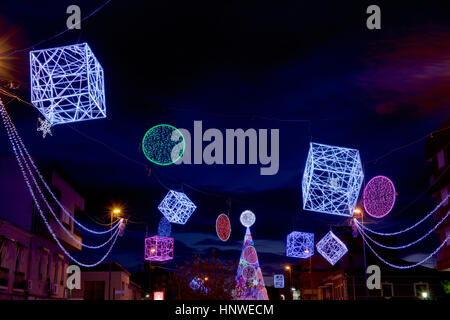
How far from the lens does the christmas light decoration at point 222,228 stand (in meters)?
24.5

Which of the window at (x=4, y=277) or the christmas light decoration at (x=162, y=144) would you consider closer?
the christmas light decoration at (x=162, y=144)

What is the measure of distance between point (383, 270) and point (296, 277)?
47916 mm

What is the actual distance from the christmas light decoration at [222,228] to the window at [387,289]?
982 inches

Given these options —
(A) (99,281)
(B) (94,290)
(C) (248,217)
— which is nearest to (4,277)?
(C) (248,217)

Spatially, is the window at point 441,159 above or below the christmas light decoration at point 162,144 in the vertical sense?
above

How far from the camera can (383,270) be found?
147 feet

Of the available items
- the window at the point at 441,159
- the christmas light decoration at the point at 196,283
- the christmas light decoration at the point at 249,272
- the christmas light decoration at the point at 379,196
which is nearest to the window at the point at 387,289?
the window at the point at 441,159

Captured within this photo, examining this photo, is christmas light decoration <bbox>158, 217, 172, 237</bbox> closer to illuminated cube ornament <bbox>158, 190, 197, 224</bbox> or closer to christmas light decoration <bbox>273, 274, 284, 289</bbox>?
illuminated cube ornament <bbox>158, 190, 197, 224</bbox>

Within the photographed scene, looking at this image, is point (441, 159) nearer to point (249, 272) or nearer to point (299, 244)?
point (299, 244)

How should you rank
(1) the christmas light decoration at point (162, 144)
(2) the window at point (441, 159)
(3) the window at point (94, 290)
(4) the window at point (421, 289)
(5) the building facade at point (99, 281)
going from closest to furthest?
1. (1) the christmas light decoration at point (162, 144)
2. (2) the window at point (441, 159)
3. (4) the window at point (421, 289)
4. (5) the building facade at point (99, 281)
5. (3) the window at point (94, 290)

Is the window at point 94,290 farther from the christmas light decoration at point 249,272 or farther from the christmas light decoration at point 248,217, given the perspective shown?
the christmas light decoration at point 248,217

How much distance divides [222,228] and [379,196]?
35.4 feet
